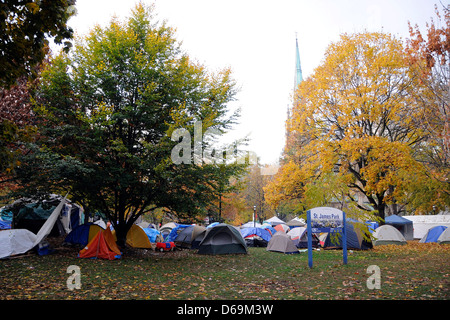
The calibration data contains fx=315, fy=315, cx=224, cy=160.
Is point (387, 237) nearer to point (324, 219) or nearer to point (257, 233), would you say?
point (257, 233)

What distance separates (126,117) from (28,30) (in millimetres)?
8425

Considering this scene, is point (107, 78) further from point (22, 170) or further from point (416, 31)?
point (416, 31)

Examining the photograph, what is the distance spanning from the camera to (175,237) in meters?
25.9

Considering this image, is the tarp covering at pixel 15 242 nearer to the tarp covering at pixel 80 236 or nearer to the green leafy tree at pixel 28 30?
the tarp covering at pixel 80 236

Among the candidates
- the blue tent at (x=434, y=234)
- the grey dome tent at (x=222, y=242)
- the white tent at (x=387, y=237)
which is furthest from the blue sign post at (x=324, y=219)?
the blue tent at (x=434, y=234)

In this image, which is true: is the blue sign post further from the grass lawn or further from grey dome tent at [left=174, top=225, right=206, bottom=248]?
grey dome tent at [left=174, top=225, right=206, bottom=248]

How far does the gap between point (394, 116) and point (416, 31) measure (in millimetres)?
8359

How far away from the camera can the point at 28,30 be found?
19.7 ft

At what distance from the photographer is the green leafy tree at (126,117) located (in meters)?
13.6

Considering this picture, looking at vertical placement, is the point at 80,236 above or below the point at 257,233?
above

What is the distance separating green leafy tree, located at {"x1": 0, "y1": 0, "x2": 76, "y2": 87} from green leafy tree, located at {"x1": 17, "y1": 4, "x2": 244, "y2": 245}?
6837mm

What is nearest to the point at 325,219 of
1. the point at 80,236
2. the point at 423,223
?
the point at 80,236

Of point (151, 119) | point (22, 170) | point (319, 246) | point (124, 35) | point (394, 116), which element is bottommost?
point (319, 246)
